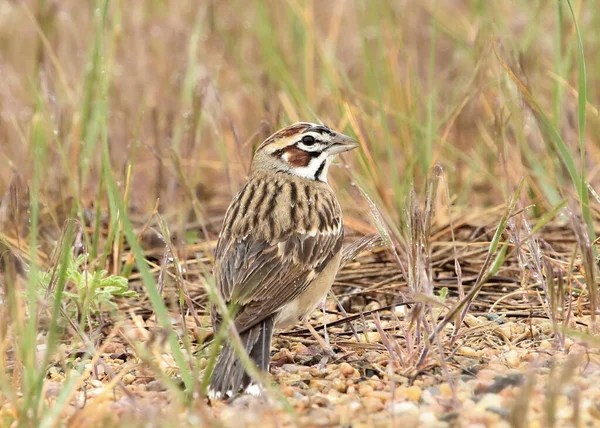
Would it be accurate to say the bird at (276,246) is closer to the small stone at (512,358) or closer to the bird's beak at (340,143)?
the bird's beak at (340,143)

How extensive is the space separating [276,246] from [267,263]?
0.44 feet

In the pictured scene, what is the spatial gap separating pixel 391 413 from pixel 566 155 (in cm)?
Result: 155

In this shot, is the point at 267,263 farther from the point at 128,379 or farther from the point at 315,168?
the point at 315,168

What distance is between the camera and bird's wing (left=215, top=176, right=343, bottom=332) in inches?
158

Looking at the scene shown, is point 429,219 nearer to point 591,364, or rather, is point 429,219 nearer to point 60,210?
point 591,364

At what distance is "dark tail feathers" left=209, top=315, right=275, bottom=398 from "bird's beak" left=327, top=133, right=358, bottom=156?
4.66 ft

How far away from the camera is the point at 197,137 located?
6.10 m

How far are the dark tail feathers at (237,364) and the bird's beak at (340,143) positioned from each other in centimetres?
142

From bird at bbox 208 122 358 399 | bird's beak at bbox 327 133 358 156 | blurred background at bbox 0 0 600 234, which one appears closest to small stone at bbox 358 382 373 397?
bird at bbox 208 122 358 399

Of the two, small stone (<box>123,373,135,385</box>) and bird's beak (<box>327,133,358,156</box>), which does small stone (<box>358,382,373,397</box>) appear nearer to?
small stone (<box>123,373,135,385</box>)

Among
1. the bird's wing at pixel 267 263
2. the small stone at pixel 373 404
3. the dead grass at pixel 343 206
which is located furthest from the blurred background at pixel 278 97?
the small stone at pixel 373 404

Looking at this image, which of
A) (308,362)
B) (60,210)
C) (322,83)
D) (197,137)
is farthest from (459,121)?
(308,362)

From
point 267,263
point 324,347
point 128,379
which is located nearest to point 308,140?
point 267,263

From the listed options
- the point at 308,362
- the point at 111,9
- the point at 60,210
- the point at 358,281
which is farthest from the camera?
the point at 111,9
